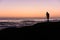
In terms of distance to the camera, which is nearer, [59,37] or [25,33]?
[59,37]

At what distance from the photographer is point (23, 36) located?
44.2ft

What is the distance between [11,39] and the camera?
13195 mm

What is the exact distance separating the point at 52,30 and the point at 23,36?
2529 mm

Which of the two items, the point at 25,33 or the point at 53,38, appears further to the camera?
the point at 25,33

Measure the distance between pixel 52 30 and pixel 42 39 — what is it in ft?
5.88

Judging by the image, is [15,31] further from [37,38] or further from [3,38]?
[37,38]

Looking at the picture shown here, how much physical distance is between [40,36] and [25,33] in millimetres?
1548

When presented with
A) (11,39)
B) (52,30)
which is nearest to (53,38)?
(52,30)

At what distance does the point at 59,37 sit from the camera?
12.6m

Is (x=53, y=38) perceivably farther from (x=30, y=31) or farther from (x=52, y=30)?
(x=30, y=31)

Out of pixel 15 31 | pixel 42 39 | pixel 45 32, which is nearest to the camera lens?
pixel 42 39

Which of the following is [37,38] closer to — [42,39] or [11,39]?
[42,39]

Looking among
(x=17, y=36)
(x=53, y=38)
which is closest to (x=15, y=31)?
(x=17, y=36)

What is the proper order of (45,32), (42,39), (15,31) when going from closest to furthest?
(42,39) → (45,32) → (15,31)
